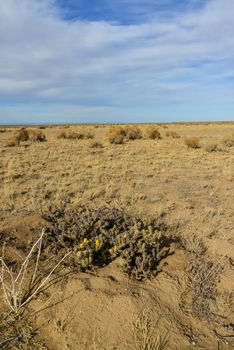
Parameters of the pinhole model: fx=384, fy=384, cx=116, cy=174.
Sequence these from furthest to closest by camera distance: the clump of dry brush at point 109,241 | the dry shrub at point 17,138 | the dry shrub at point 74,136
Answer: the dry shrub at point 74,136, the dry shrub at point 17,138, the clump of dry brush at point 109,241

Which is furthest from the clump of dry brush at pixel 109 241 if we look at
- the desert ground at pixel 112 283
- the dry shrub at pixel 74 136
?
the dry shrub at pixel 74 136

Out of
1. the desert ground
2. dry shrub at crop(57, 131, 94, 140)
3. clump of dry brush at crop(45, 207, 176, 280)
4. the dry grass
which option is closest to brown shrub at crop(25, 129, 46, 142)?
dry shrub at crop(57, 131, 94, 140)

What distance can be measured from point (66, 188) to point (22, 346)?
699 centimetres

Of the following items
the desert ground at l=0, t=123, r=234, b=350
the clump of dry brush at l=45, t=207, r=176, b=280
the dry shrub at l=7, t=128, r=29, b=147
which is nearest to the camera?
the desert ground at l=0, t=123, r=234, b=350

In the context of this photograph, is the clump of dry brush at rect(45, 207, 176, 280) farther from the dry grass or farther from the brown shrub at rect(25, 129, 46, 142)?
the brown shrub at rect(25, 129, 46, 142)

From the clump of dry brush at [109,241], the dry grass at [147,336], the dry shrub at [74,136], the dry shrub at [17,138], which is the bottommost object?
the dry shrub at [74,136]

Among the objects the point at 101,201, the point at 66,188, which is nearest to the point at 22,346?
the point at 101,201

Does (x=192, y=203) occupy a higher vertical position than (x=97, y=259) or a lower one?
lower

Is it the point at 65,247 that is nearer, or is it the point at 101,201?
the point at 65,247

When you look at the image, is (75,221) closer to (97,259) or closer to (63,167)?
(97,259)

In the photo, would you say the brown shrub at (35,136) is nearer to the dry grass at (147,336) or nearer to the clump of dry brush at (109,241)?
the clump of dry brush at (109,241)

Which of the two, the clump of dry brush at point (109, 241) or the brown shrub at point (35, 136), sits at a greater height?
the clump of dry brush at point (109, 241)

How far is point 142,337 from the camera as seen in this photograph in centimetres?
322

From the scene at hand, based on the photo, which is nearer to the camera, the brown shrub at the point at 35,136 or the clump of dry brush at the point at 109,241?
the clump of dry brush at the point at 109,241
